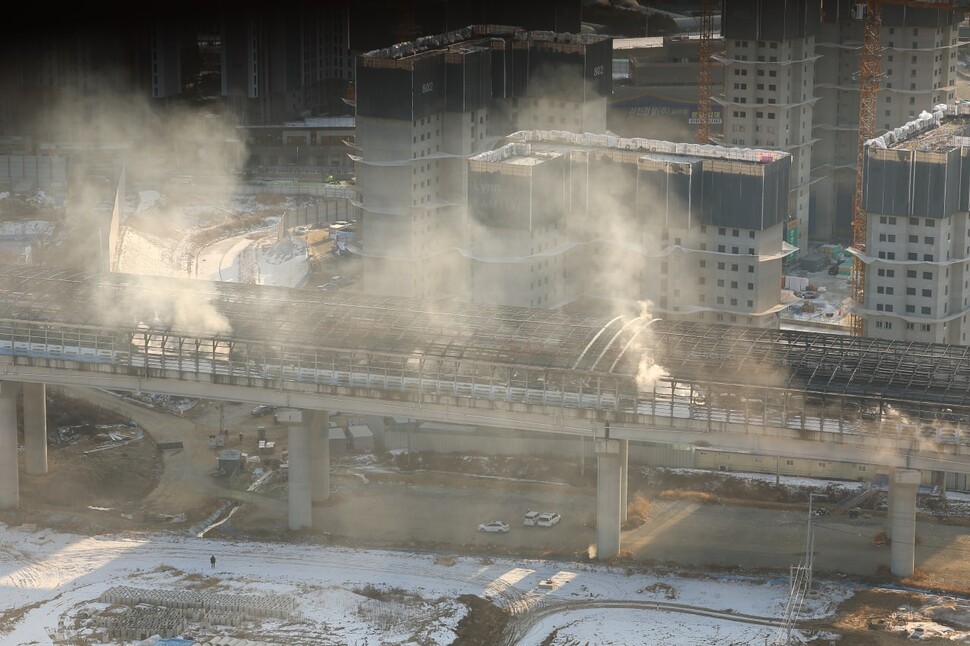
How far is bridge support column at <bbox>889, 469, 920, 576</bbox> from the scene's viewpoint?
128 meters

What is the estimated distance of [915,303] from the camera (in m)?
159

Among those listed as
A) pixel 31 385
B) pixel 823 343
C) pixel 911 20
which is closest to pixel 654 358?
pixel 823 343

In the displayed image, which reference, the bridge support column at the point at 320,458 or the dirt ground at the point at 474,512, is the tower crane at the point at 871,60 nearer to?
the dirt ground at the point at 474,512

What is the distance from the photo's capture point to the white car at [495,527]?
5354 inches

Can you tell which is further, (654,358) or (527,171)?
(527,171)

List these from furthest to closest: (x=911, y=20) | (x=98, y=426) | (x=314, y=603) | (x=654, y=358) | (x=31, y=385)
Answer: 1. (x=911, y=20)
2. (x=98, y=426)
3. (x=31, y=385)
4. (x=654, y=358)
5. (x=314, y=603)

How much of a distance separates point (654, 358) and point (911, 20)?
76.5 m

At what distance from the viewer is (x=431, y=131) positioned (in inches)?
6983

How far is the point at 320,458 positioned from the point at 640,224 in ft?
118

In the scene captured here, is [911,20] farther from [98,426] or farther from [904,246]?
[98,426]

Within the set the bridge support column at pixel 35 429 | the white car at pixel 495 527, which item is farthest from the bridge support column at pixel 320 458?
the bridge support column at pixel 35 429

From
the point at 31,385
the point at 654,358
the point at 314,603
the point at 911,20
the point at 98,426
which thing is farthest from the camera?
the point at 911,20

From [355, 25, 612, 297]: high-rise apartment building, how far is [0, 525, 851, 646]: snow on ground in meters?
45.7

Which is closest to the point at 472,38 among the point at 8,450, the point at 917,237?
the point at 917,237
